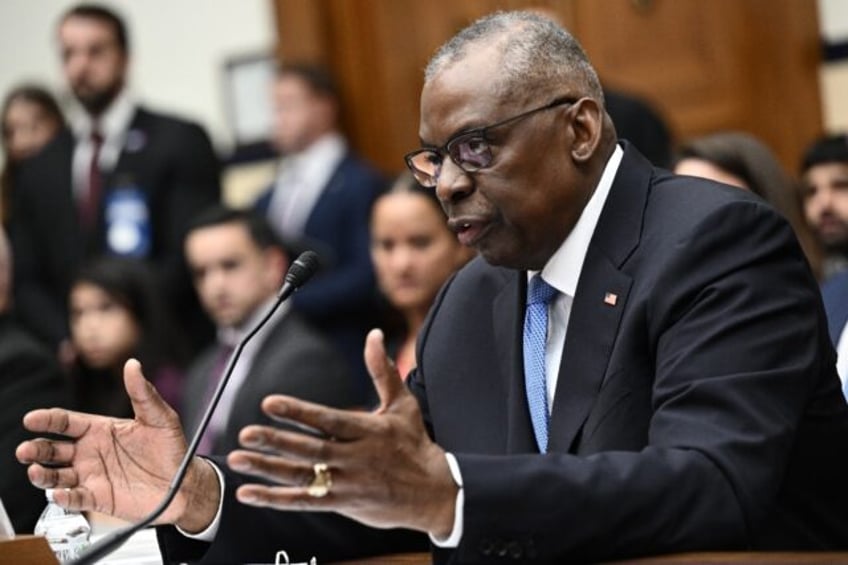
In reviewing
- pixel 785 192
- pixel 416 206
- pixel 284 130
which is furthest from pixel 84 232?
pixel 785 192

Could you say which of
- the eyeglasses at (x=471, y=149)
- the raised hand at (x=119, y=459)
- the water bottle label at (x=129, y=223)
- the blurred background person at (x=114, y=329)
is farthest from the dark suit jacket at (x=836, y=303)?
the water bottle label at (x=129, y=223)

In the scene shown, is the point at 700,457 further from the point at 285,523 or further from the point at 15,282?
the point at 15,282

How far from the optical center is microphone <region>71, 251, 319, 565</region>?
7.29ft

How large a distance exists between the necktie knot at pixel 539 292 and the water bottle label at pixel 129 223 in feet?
11.5

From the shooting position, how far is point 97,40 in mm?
6445

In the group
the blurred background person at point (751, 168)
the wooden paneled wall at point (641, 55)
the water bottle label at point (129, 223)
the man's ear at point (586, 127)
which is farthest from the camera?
the water bottle label at point (129, 223)

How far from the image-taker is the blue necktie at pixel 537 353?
9.23ft

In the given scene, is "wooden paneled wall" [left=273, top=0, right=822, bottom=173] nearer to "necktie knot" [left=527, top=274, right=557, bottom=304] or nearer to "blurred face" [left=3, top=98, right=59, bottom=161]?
"blurred face" [left=3, top=98, right=59, bottom=161]

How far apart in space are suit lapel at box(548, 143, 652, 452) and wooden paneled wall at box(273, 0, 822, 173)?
325 cm

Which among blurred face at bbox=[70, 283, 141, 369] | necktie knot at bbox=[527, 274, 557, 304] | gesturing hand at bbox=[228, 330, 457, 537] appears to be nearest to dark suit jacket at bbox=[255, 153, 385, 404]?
blurred face at bbox=[70, 283, 141, 369]

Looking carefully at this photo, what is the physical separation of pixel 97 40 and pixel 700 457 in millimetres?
4465

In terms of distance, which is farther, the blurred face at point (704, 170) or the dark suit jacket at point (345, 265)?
the dark suit jacket at point (345, 265)

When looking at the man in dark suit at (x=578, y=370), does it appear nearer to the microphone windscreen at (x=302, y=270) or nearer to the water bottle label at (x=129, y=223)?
the microphone windscreen at (x=302, y=270)

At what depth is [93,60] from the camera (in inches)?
255
